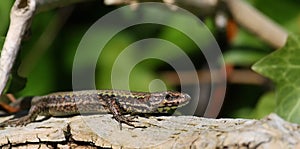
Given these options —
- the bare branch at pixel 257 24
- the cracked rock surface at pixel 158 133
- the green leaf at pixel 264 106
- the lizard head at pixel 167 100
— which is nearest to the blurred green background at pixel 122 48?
the green leaf at pixel 264 106

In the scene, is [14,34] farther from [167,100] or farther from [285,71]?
[285,71]

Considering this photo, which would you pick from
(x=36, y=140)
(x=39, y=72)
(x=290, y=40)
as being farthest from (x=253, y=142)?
(x=39, y=72)

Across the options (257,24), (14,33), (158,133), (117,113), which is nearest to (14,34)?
(14,33)

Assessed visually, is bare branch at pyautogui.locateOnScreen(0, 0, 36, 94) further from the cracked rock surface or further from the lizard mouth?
the lizard mouth

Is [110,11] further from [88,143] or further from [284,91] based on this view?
[88,143]

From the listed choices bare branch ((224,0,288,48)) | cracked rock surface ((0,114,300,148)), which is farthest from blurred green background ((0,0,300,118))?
cracked rock surface ((0,114,300,148))

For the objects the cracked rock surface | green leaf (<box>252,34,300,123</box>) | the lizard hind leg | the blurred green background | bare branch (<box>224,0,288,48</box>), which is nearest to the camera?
the cracked rock surface
